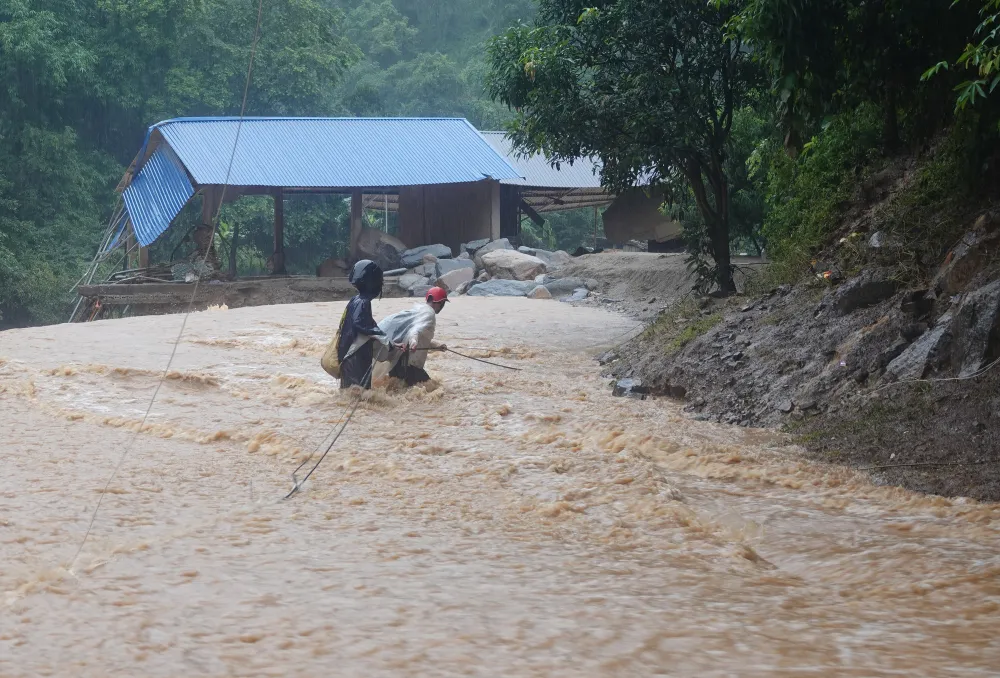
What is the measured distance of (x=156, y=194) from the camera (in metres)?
22.9

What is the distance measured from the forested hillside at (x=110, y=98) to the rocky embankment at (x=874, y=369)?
70.8 feet

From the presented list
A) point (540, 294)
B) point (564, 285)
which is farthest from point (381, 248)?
point (564, 285)

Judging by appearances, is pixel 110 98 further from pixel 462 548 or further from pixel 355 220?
pixel 462 548

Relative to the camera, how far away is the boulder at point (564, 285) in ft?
67.4

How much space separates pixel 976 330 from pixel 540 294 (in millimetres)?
13815

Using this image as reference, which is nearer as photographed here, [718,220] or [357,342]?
[357,342]

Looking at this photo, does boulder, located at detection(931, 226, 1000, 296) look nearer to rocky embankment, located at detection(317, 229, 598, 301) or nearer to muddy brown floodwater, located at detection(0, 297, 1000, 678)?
muddy brown floodwater, located at detection(0, 297, 1000, 678)

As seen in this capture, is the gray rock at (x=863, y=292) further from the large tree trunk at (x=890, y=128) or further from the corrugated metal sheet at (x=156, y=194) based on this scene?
the corrugated metal sheet at (x=156, y=194)

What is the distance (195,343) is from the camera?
12.9m

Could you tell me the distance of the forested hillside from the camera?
2678cm

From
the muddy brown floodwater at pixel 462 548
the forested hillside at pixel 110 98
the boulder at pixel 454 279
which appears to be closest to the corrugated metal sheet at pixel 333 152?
the boulder at pixel 454 279

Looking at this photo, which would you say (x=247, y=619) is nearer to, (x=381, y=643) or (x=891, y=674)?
(x=381, y=643)

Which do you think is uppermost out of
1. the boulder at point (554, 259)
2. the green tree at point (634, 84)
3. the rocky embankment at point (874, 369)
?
the green tree at point (634, 84)

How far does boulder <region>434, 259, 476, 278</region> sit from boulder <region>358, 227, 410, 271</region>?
105 centimetres
